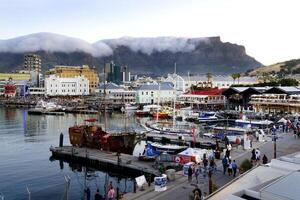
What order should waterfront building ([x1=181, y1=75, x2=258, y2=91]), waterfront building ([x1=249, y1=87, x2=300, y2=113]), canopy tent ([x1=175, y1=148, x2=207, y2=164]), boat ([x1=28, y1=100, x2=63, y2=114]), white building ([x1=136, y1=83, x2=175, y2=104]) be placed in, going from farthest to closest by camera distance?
waterfront building ([x1=181, y1=75, x2=258, y2=91])
white building ([x1=136, y1=83, x2=175, y2=104])
boat ([x1=28, y1=100, x2=63, y2=114])
waterfront building ([x1=249, y1=87, x2=300, y2=113])
canopy tent ([x1=175, y1=148, x2=207, y2=164])

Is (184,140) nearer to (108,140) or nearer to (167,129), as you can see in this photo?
(167,129)

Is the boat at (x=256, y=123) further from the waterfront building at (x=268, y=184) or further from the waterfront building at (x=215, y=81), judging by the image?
the waterfront building at (x=215, y=81)

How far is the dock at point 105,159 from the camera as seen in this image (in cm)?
3006

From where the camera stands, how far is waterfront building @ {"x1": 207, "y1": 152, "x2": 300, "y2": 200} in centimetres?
1139

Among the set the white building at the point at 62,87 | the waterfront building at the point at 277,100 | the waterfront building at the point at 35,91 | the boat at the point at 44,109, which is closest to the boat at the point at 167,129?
the waterfront building at the point at 277,100

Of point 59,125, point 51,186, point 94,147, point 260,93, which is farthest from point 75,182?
point 260,93

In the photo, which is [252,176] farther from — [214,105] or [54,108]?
[54,108]

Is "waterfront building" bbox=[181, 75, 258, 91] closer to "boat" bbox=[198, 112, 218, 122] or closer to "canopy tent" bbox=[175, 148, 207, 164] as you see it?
"boat" bbox=[198, 112, 218, 122]

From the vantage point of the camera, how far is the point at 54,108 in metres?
105

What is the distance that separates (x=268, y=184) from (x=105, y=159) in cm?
2260

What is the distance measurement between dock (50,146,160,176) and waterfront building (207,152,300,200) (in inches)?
419

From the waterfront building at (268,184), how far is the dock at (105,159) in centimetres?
1064

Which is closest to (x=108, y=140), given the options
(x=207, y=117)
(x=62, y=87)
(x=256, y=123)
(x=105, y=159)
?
(x=105, y=159)

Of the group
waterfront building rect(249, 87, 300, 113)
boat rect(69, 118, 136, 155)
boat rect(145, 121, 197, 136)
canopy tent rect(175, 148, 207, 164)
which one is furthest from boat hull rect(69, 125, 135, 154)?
waterfront building rect(249, 87, 300, 113)
